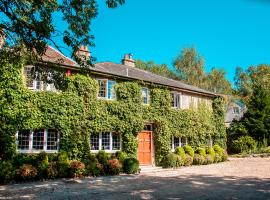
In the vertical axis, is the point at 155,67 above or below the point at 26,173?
above

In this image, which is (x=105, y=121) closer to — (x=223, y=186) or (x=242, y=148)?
(x=223, y=186)

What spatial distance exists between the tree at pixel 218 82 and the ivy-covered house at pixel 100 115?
77.3 ft

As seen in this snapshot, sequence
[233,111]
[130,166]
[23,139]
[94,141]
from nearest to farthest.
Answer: [23,139] < [130,166] < [94,141] < [233,111]

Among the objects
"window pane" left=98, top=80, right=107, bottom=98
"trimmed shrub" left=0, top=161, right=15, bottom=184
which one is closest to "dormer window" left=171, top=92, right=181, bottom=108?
"window pane" left=98, top=80, right=107, bottom=98

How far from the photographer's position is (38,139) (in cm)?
1766

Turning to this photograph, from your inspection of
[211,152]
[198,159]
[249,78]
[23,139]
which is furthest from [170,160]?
[249,78]

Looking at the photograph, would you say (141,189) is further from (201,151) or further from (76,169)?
(201,151)

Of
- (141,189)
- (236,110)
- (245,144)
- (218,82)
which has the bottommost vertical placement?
(141,189)

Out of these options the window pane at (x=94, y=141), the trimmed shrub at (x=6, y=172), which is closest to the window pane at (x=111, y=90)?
the window pane at (x=94, y=141)

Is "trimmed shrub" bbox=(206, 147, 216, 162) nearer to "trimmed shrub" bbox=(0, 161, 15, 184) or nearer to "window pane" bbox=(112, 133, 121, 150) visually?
"window pane" bbox=(112, 133, 121, 150)

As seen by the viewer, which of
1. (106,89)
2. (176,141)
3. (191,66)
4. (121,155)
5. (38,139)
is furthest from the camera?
(191,66)

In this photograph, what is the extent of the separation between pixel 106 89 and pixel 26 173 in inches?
333

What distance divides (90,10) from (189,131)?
56.1ft

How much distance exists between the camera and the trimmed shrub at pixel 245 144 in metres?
30.5
